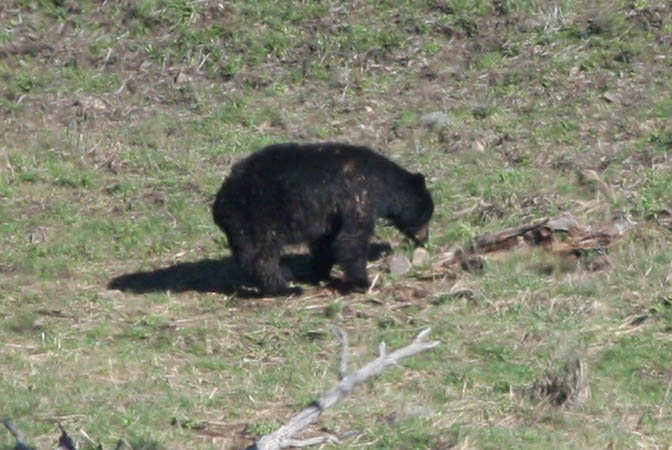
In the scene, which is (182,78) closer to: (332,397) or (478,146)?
(478,146)

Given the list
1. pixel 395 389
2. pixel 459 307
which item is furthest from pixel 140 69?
pixel 395 389

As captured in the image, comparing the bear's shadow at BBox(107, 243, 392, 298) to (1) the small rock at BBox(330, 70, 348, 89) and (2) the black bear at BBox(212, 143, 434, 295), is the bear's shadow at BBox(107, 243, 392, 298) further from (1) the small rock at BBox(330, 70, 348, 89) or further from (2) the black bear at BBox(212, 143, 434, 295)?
(1) the small rock at BBox(330, 70, 348, 89)

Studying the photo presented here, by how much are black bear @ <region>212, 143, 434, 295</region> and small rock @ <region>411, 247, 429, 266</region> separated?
329mm

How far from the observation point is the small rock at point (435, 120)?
46.4 ft

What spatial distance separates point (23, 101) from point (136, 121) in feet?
4.47

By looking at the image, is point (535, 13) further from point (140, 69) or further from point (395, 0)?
point (140, 69)

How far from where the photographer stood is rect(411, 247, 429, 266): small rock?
11328 mm

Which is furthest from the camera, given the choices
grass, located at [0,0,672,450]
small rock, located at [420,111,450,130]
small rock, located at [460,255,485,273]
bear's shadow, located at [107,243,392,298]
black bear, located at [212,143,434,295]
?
small rock, located at [420,111,450,130]

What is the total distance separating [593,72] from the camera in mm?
14812

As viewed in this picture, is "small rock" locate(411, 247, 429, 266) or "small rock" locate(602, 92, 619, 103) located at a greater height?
"small rock" locate(602, 92, 619, 103)

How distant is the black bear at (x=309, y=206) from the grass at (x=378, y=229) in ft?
1.09

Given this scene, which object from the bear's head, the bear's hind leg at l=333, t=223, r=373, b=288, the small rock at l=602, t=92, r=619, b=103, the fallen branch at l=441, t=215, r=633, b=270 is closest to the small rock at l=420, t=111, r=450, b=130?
the small rock at l=602, t=92, r=619, b=103

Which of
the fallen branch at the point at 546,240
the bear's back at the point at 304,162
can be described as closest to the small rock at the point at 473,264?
the fallen branch at the point at 546,240

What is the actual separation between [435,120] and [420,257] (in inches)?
122
